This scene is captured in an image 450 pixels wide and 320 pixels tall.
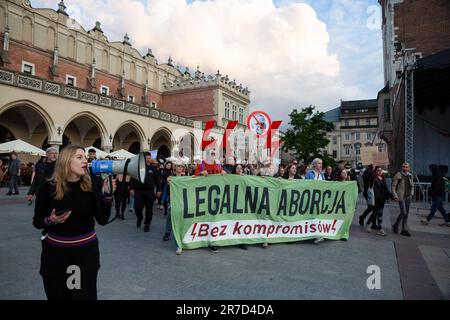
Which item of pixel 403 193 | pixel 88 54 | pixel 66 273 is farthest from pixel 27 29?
pixel 403 193

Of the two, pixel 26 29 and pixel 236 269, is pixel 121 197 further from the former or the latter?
pixel 26 29

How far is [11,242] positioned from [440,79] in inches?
676

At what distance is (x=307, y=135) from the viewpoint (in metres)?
24.2

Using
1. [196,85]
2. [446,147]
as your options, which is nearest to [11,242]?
[446,147]

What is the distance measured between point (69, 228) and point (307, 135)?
76.9 feet

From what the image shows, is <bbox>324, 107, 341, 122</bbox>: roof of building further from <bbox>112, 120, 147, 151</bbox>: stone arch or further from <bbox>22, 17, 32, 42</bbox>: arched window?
<bbox>22, 17, 32, 42</bbox>: arched window

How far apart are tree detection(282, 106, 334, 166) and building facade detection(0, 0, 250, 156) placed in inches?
461

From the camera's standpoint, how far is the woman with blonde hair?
2.32 m

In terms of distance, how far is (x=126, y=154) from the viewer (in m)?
22.0

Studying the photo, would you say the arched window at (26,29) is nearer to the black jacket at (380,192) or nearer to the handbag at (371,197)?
the handbag at (371,197)

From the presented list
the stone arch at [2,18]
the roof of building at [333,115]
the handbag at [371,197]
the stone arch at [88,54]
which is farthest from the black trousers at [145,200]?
the roof of building at [333,115]

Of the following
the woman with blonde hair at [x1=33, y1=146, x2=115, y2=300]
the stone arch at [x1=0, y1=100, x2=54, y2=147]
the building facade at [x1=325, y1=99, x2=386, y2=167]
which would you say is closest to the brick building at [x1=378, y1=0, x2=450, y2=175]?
the woman with blonde hair at [x1=33, y1=146, x2=115, y2=300]

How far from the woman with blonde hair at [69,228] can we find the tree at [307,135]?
2270 centimetres

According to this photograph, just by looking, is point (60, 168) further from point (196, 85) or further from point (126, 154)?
point (196, 85)
